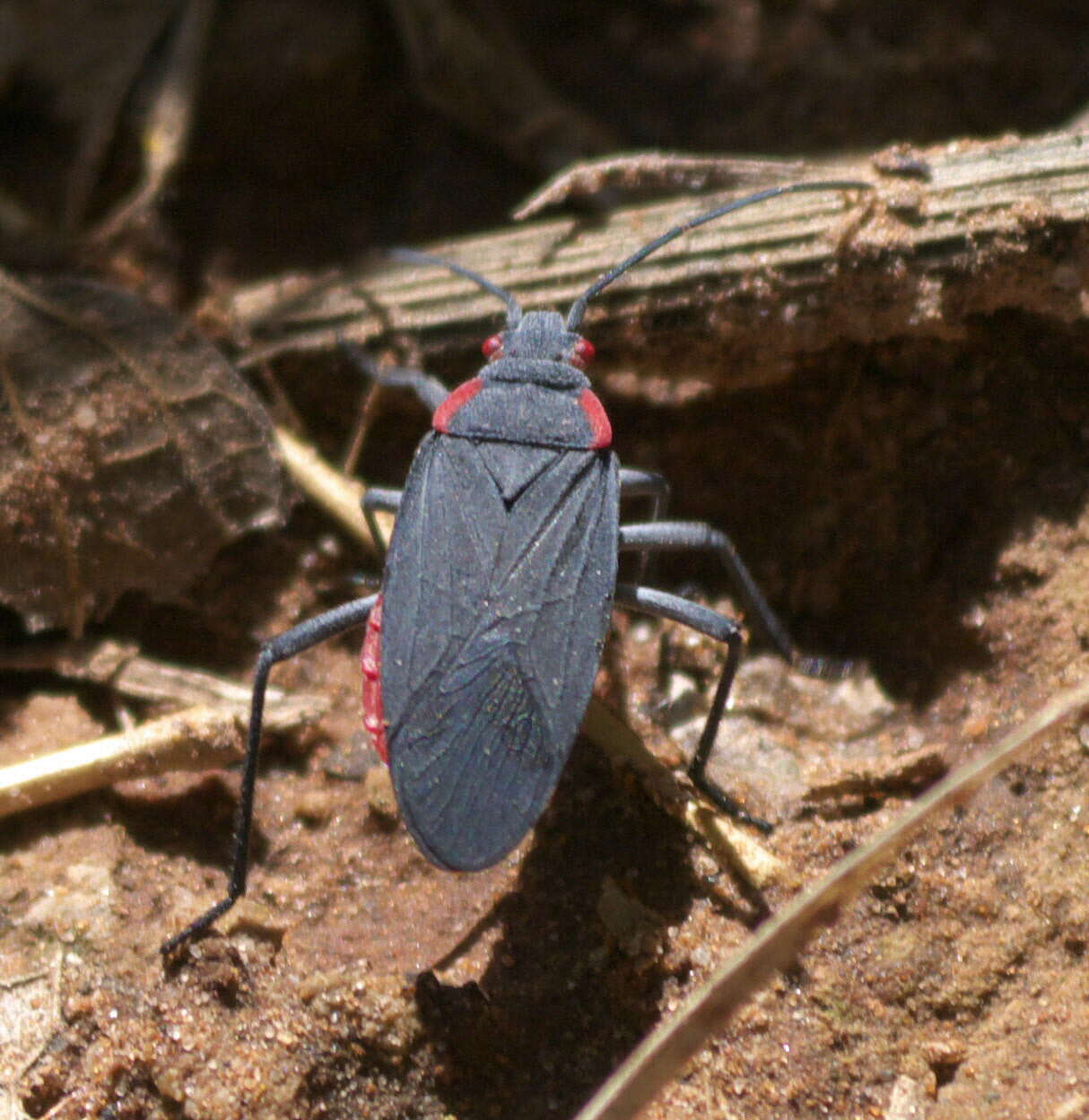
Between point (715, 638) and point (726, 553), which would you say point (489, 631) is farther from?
point (726, 553)

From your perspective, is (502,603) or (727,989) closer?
(727,989)

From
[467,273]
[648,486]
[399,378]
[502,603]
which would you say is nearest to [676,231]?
[467,273]

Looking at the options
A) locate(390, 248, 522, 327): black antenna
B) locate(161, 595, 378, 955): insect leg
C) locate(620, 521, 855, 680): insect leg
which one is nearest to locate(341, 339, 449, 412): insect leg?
locate(390, 248, 522, 327): black antenna

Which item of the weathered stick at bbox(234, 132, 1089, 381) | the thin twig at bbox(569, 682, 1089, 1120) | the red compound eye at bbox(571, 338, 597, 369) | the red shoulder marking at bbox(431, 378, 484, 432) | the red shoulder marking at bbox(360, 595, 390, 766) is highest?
the weathered stick at bbox(234, 132, 1089, 381)

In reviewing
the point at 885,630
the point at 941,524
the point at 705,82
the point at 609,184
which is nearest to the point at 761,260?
the point at 609,184

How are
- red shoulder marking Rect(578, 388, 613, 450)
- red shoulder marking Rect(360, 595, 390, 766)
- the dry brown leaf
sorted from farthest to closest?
1. the dry brown leaf
2. red shoulder marking Rect(578, 388, 613, 450)
3. red shoulder marking Rect(360, 595, 390, 766)

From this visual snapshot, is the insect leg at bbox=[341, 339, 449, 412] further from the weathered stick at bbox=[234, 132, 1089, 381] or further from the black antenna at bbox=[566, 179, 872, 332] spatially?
the black antenna at bbox=[566, 179, 872, 332]

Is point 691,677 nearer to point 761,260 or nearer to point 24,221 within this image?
point 761,260
